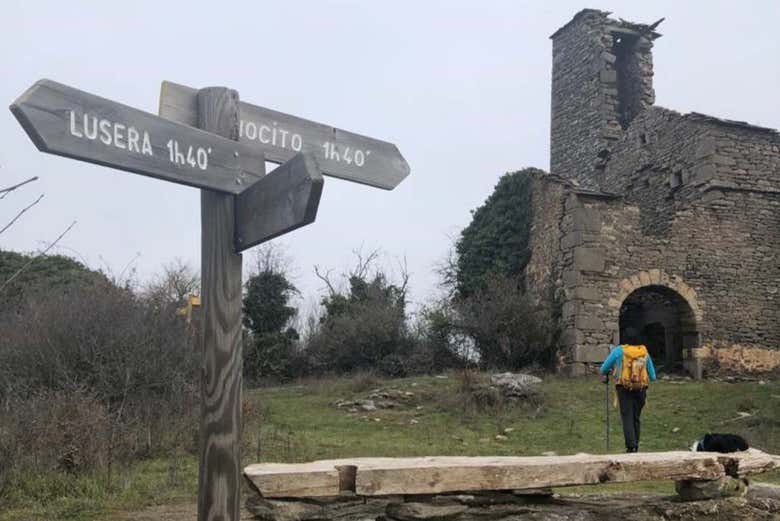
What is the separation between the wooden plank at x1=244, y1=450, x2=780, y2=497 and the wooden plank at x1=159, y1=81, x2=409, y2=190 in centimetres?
169

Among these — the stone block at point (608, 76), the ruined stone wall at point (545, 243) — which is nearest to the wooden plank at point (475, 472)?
the ruined stone wall at point (545, 243)

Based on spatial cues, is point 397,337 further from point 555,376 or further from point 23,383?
point 23,383

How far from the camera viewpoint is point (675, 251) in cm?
1728

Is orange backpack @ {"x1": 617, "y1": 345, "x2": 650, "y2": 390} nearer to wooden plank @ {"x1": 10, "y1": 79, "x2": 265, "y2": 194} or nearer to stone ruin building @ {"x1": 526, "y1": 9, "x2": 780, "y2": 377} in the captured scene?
wooden plank @ {"x1": 10, "y1": 79, "x2": 265, "y2": 194}

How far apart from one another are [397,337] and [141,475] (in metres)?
13.6

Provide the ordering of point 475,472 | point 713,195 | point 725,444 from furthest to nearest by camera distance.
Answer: point 713,195, point 725,444, point 475,472

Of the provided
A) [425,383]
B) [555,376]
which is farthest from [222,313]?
[555,376]

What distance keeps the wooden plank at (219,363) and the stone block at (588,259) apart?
13.9m

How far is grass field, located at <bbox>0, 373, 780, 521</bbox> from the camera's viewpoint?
643 centimetres

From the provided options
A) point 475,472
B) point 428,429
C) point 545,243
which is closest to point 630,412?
point 428,429

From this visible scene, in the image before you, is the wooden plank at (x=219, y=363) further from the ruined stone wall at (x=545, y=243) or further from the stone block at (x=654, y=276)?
the stone block at (x=654, y=276)

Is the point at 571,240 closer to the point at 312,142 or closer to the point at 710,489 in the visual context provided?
the point at 710,489

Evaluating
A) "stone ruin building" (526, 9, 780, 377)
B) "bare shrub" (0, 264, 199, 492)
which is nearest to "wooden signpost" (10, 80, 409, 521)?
"bare shrub" (0, 264, 199, 492)

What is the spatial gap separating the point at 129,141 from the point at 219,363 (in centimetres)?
100
